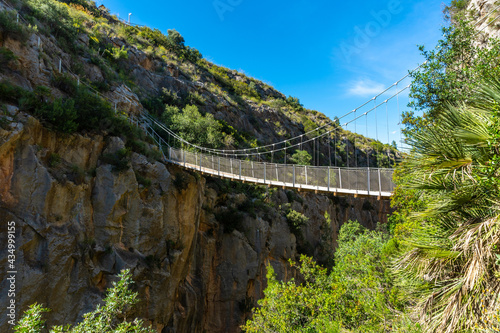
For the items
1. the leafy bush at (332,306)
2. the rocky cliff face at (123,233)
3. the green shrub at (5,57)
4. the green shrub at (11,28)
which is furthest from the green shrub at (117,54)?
the leafy bush at (332,306)

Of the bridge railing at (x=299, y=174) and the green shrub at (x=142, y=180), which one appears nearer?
the bridge railing at (x=299, y=174)

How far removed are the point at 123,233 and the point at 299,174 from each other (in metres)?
6.21

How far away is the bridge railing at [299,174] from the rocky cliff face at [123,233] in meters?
1.02

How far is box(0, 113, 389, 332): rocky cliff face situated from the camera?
23.6 feet

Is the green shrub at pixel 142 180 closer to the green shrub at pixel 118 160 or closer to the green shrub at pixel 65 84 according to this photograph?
the green shrub at pixel 118 160

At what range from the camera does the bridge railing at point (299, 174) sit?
807 centimetres

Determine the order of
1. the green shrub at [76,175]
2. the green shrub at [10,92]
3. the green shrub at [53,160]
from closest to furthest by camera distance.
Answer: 1. the green shrub at [10,92]
2. the green shrub at [53,160]
3. the green shrub at [76,175]

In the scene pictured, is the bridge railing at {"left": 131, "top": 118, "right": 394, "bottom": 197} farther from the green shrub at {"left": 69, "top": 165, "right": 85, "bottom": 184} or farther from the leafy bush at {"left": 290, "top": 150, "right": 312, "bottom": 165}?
the leafy bush at {"left": 290, "top": 150, "right": 312, "bottom": 165}

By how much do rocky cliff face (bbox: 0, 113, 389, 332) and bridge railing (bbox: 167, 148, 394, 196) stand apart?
1.02 m

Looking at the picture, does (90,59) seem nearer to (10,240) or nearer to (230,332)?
(10,240)

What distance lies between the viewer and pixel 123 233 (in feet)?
31.9

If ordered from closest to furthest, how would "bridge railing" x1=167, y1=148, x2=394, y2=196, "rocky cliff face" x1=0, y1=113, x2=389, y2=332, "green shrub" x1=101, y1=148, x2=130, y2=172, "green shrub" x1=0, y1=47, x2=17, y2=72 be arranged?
"rocky cliff face" x1=0, y1=113, x2=389, y2=332, "bridge railing" x1=167, y1=148, x2=394, y2=196, "green shrub" x1=0, y1=47, x2=17, y2=72, "green shrub" x1=101, y1=148, x2=130, y2=172

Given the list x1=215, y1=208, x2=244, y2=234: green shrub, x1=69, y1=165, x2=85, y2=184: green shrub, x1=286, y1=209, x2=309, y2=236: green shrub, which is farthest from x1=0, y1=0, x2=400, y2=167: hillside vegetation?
x1=286, y1=209, x2=309, y2=236: green shrub

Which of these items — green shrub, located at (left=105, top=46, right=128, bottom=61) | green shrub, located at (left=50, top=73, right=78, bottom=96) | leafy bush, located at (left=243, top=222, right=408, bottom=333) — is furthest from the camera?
green shrub, located at (left=105, top=46, right=128, bottom=61)
